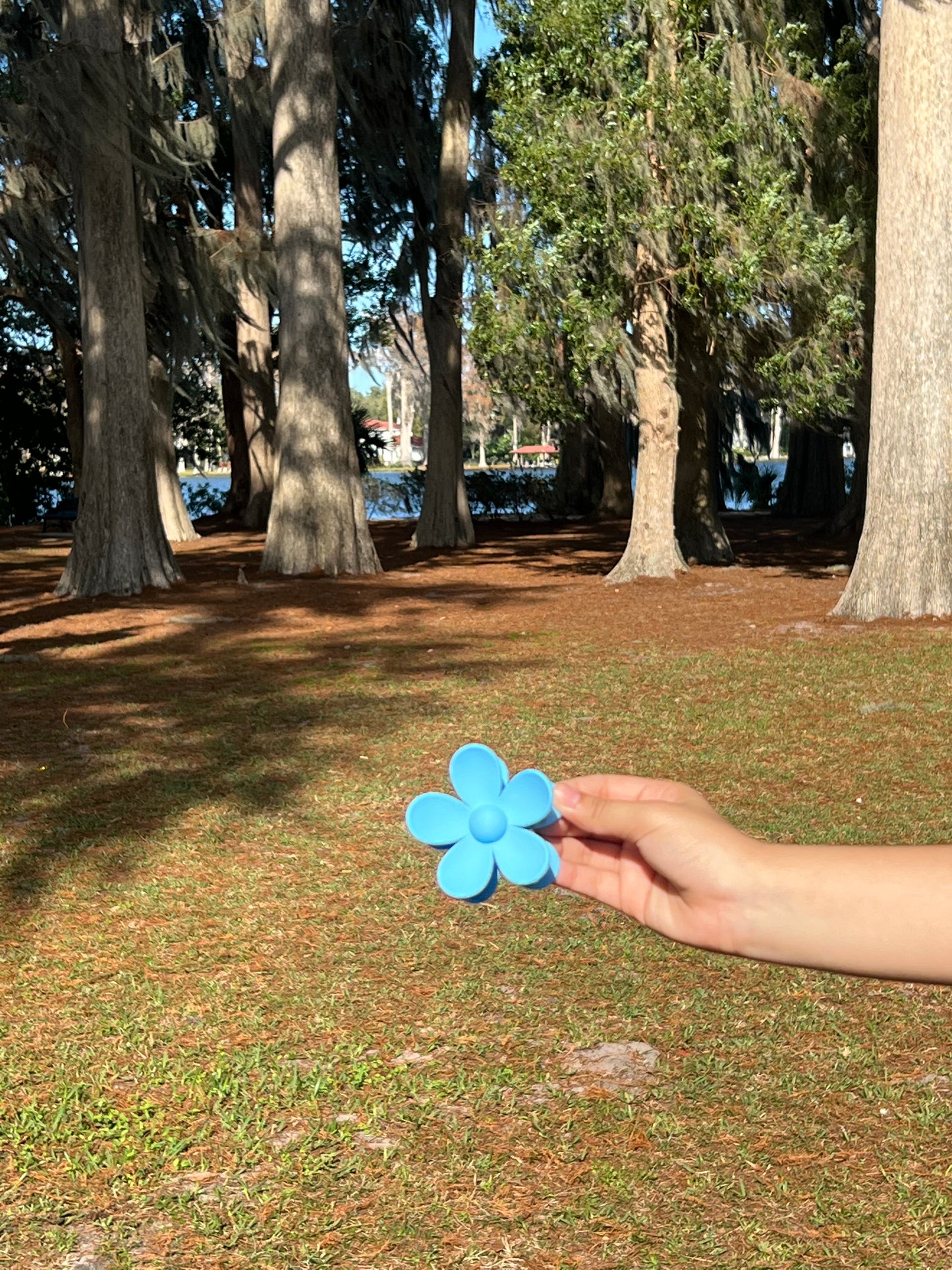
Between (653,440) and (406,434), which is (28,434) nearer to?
(653,440)

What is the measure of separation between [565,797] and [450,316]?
775 inches

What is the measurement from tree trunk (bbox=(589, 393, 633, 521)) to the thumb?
26.1 metres

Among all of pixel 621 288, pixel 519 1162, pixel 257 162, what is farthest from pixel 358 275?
pixel 519 1162

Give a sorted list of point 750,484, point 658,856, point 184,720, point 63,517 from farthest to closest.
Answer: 1. point 750,484
2. point 63,517
3. point 184,720
4. point 658,856

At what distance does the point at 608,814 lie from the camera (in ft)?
5.27

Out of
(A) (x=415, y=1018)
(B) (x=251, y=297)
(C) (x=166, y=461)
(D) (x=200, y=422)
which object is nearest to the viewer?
(A) (x=415, y=1018)

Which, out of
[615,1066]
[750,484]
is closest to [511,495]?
[750,484]

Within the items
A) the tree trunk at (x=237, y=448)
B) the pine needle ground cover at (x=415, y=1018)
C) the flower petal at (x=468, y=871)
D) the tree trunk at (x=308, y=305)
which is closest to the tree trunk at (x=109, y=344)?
the tree trunk at (x=308, y=305)

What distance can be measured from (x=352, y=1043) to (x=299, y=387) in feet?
44.2

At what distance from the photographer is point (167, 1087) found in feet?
12.7

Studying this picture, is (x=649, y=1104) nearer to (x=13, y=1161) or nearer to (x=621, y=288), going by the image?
(x=13, y=1161)

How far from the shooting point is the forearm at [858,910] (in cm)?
133

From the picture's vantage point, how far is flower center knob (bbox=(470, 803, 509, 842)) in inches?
64.3

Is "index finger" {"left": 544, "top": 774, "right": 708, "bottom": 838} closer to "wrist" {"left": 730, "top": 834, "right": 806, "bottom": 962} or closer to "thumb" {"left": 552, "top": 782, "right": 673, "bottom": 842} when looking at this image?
"thumb" {"left": 552, "top": 782, "right": 673, "bottom": 842}
